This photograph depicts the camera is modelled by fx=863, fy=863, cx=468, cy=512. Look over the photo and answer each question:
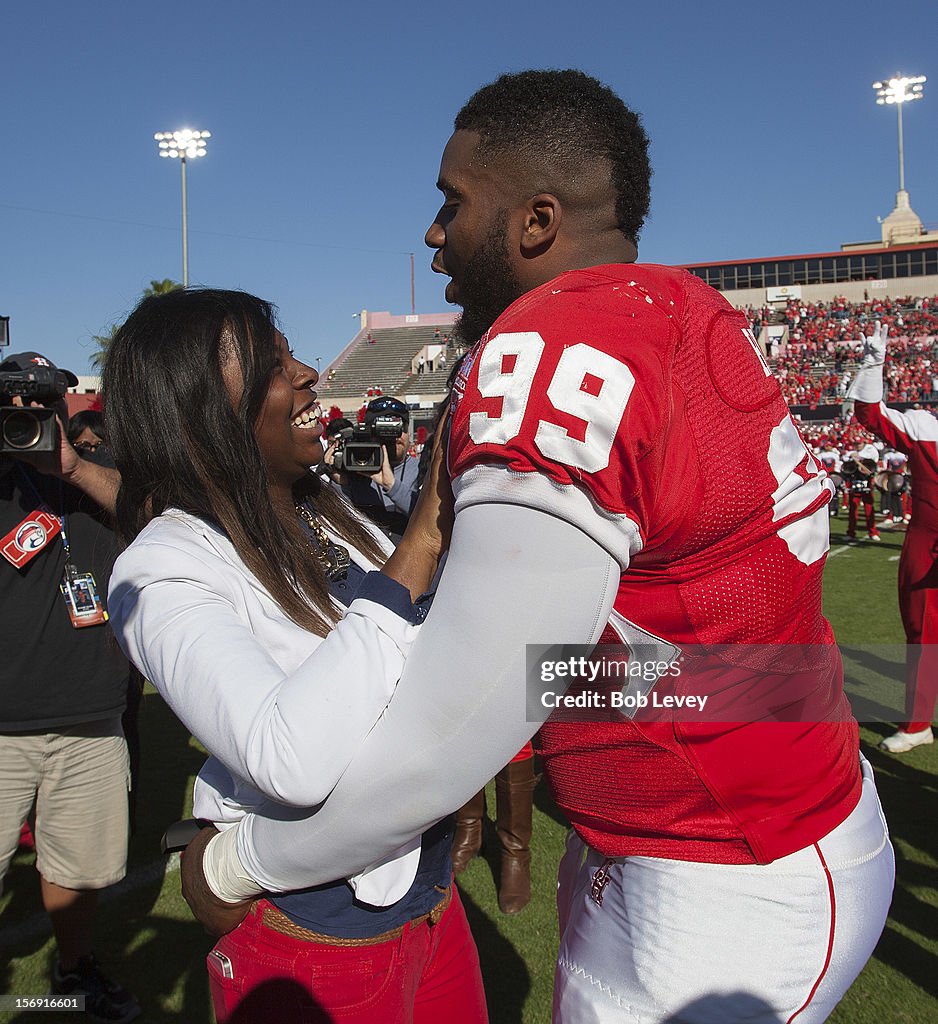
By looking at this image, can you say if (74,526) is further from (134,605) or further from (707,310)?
(707,310)

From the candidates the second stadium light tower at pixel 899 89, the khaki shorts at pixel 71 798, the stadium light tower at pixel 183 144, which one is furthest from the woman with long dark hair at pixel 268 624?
the second stadium light tower at pixel 899 89

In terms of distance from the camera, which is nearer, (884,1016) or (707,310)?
(707,310)

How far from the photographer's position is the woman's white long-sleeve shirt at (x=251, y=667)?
0.99 meters

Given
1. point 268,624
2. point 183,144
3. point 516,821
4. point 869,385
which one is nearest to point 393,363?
point 183,144

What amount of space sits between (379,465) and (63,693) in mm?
1592

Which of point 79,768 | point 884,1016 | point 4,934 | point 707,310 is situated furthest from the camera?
point 4,934

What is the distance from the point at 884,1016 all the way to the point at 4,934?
3534 mm

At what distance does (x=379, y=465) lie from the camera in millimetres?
3938

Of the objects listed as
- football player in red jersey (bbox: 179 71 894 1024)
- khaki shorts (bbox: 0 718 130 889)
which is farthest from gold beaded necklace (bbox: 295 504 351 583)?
khaki shorts (bbox: 0 718 130 889)

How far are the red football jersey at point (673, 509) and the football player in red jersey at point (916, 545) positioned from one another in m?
5.06

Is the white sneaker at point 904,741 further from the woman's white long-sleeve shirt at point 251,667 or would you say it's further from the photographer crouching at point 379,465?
the woman's white long-sleeve shirt at point 251,667

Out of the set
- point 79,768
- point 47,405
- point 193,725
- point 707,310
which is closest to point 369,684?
point 193,725

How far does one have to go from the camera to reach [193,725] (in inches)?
45.4

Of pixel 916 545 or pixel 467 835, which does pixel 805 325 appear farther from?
pixel 467 835
